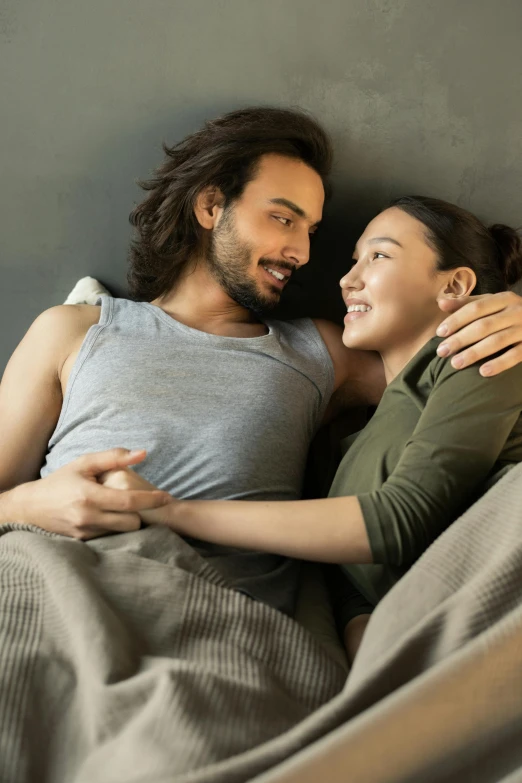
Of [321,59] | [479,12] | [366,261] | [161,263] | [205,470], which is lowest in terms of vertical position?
[205,470]

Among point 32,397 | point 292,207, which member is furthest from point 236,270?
point 32,397

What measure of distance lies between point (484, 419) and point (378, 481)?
20cm

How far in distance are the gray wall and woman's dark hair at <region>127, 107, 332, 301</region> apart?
0.17 feet

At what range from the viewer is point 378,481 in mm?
1205

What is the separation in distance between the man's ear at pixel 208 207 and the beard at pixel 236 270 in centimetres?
4

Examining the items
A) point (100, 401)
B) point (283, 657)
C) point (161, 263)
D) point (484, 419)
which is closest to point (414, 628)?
point (283, 657)

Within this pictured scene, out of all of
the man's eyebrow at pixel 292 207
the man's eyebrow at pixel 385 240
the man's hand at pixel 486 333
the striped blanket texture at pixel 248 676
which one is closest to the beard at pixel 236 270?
the man's eyebrow at pixel 292 207

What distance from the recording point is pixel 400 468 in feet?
3.66

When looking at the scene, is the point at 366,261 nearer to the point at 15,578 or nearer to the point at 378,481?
the point at 378,481

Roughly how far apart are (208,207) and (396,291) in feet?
1.84

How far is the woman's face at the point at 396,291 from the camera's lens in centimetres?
141

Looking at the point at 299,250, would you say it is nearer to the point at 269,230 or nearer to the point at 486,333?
the point at 269,230

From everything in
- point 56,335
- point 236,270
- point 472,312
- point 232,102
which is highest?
point 232,102

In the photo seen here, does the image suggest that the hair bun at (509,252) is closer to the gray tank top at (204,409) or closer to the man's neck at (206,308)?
the gray tank top at (204,409)
